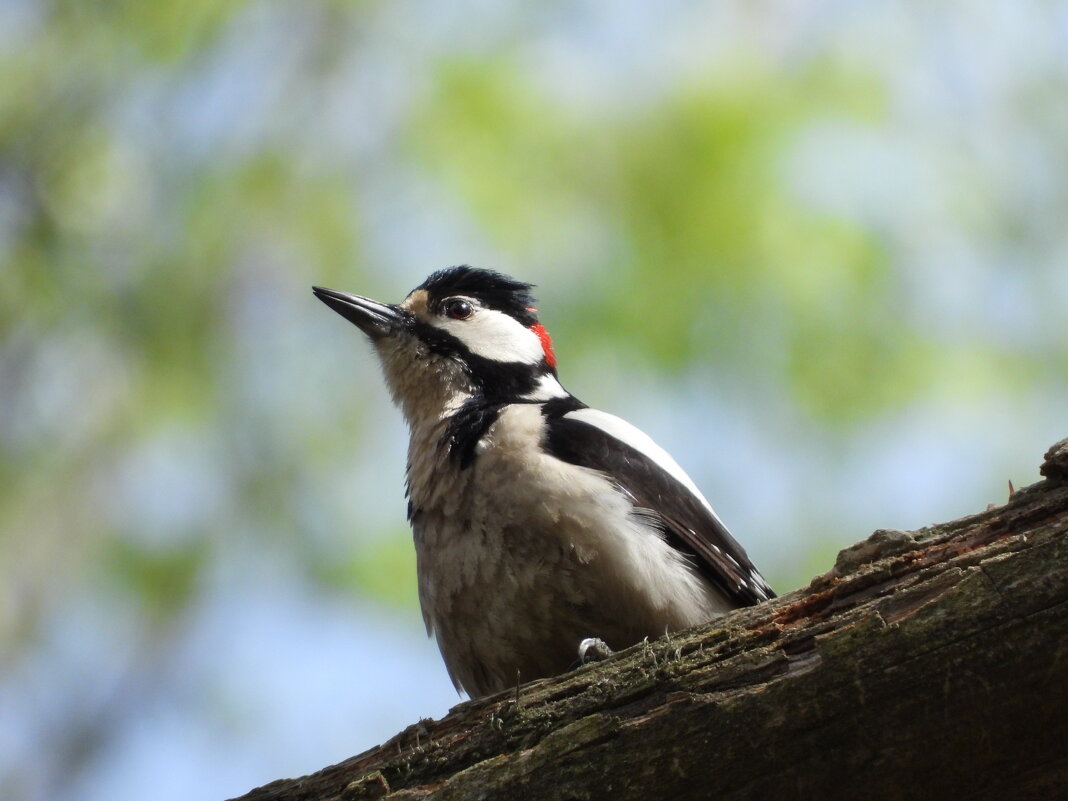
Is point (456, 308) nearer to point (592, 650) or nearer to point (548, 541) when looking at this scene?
point (548, 541)

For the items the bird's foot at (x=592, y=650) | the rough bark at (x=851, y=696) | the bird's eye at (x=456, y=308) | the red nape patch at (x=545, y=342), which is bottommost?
the rough bark at (x=851, y=696)

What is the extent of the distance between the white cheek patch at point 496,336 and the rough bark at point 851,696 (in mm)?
2276

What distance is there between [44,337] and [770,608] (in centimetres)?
506

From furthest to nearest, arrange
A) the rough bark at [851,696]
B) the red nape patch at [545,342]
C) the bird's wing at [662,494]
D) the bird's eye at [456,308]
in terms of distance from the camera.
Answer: the red nape patch at [545,342] < the bird's eye at [456,308] < the bird's wing at [662,494] < the rough bark at [851,696]

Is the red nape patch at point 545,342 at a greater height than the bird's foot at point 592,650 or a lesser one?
greater

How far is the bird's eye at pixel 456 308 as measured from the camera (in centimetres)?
505

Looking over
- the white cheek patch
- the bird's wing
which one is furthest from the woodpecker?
the white cheek patch

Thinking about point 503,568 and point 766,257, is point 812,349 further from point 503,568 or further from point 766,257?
point 503,568

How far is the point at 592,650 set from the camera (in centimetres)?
335

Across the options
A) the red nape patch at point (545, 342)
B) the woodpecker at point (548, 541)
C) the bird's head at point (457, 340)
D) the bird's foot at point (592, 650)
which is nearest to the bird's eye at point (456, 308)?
the bird's head at point (457, 340)

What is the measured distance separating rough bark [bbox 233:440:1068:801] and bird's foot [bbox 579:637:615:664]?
509 mm

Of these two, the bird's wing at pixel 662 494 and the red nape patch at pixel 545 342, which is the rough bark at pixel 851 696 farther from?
the red nape patch at pixel 545 342

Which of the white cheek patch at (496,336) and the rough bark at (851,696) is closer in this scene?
the rough bark at (851,696)

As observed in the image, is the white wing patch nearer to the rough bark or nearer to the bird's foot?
the bird's foot
